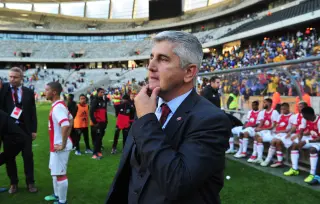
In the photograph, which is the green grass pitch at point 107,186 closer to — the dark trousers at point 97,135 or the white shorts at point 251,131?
the dark trousers at point 97,135

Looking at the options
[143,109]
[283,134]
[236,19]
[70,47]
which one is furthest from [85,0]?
[143,109]

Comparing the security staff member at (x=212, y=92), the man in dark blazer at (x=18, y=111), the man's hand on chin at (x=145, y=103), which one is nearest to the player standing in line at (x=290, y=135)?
the security staff member at (x=212, y=92)

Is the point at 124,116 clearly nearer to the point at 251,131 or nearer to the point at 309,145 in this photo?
the point at 251,131

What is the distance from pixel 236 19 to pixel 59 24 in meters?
44.2

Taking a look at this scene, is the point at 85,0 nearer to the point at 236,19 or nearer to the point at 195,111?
Result: the point at 236,19

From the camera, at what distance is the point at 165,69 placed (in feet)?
4.78

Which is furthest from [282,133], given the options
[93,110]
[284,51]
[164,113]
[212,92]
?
[284,51]

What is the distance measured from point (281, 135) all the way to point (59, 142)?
544cm

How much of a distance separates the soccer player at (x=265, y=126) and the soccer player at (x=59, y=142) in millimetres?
5179

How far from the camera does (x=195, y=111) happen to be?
1.45 m

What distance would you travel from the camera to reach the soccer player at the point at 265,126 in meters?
7.80

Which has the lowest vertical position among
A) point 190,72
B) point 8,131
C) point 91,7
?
point 8,131

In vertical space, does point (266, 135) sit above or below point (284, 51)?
below

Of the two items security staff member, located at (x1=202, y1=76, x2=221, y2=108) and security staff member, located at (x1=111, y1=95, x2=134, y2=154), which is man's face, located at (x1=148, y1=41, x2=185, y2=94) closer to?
security staff member, located at (x1=202, y1=76, x2=221, y2=108)
